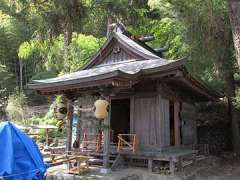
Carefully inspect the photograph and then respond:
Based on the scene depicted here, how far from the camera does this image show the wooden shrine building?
9.19m

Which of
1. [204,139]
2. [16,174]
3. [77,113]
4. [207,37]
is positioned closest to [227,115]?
[204,139]

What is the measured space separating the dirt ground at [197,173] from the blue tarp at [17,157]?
2951 mm

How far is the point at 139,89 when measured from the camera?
1080cm

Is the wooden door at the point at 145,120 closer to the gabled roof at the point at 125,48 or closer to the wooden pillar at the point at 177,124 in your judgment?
the gabled roof at the point at 125,48

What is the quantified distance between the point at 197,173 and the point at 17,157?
22.3ft

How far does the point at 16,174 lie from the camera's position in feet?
17.3

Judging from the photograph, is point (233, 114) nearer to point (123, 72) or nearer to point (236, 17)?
point (123, 72)

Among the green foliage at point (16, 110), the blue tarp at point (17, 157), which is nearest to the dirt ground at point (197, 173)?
the blue tarp at point (17, 157)

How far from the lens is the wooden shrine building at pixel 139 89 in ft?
30.1

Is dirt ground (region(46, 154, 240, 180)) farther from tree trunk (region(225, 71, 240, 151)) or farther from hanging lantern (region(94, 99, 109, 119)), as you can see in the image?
hanging lantern (region(94, 99, 109, 119))

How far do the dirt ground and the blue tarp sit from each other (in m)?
2.95

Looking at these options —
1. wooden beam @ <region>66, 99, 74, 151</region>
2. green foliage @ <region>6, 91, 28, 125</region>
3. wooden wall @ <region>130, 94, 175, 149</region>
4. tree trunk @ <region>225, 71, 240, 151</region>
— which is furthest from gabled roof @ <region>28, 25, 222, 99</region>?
green foliage @ <region>6, 91, 28, 125</region>

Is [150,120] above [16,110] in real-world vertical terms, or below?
below

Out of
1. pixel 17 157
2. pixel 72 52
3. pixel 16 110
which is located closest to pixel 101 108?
pixel 17 157
